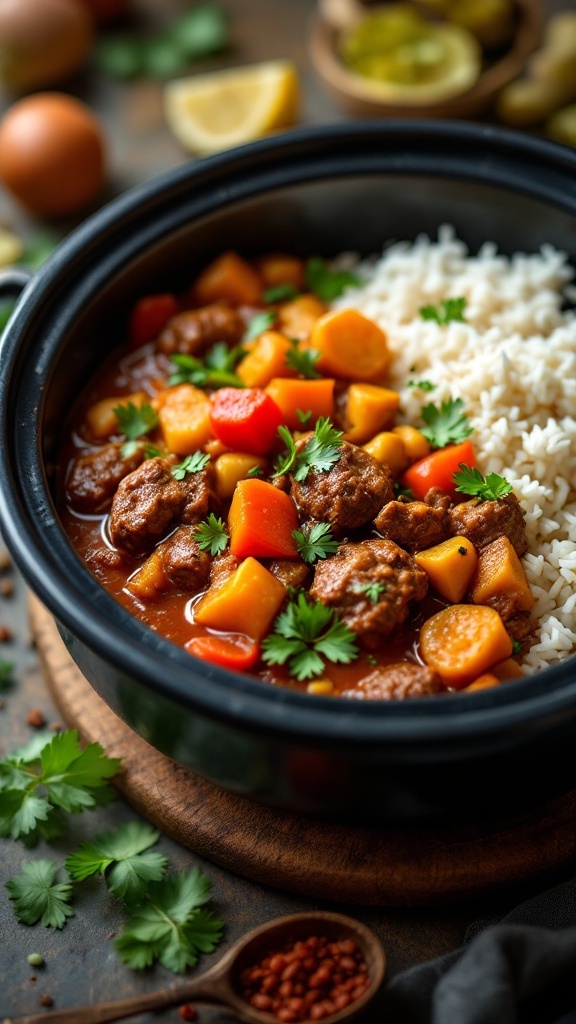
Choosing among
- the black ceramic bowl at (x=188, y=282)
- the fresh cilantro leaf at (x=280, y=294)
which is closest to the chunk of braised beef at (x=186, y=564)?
the black ceramic bowl at (x=188, y=282)

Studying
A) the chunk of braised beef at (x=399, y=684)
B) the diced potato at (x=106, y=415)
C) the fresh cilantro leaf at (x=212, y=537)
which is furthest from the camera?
the diced potato at (x=106, y=415)

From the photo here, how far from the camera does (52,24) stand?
561 cm

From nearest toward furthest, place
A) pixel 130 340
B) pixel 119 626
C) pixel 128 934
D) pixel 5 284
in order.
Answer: pixel 119 626, pixel 128 934, pixel 5 284, pixel 130 340

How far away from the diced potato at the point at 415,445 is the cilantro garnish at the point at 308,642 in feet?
2.58

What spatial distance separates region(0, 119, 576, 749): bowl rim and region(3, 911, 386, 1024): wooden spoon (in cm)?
77

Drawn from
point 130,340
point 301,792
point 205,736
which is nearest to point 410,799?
point 301,792

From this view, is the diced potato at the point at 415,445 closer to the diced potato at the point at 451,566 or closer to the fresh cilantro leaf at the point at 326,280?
the diced potato at the point at 451,566

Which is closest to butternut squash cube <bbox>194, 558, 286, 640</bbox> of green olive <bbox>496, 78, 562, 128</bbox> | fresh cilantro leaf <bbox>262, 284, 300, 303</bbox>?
fresh cilantro leaf <bbox>262, 284, 300, 303</bbox>

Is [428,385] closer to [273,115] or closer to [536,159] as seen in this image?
[536,159]

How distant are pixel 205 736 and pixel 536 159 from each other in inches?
104

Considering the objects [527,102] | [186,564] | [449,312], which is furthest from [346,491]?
[527,102]

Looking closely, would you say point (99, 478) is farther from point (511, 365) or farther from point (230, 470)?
point (511, 365)

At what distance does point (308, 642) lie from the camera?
315 centimetres

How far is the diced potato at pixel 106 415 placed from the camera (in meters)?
3.92
